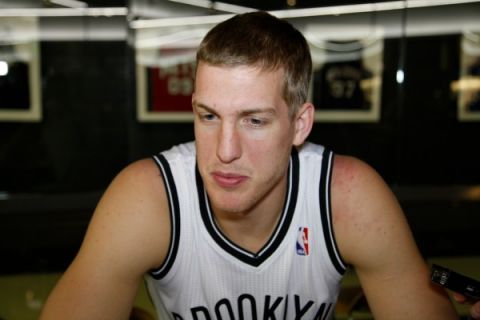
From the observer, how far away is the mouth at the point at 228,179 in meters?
1.27

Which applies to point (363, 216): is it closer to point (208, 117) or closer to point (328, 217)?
point (328, 217)

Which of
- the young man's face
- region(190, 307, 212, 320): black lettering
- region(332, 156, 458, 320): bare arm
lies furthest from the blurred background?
the young man's face

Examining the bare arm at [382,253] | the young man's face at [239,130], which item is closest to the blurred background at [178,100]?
the bare arm at [382,253]

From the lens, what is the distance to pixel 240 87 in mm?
1231

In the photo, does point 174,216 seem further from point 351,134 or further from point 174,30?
point 351,134

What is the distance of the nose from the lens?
1.23 metres

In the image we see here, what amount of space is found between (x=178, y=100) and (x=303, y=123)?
3.33 m

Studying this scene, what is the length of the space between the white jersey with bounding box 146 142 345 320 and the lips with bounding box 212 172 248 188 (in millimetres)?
190

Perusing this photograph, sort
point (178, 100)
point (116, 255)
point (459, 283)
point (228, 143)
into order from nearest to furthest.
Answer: point (459, 283)
point (228, 143)
point (116, 255)
point (178, 100)

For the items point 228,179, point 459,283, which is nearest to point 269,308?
point 228,179

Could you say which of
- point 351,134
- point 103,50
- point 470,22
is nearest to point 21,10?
point 103,50

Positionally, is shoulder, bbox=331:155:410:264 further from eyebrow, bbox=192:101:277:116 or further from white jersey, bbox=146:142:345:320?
eyebrow, bbox=192:101:277:116

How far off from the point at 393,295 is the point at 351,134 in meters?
3.68

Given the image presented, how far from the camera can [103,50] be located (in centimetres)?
455
